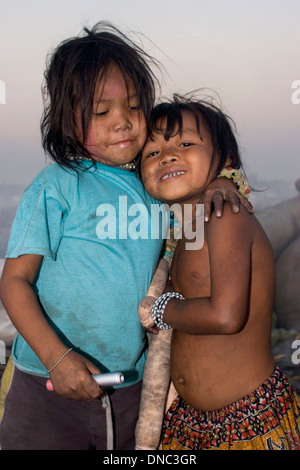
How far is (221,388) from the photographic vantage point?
1447mm

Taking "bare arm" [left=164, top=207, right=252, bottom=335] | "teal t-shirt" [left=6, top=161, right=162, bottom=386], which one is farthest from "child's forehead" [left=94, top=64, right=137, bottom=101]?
"bare arm" [left=164, top=207, right=252, bottom=335]

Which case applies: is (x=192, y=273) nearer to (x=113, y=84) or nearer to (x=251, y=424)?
(x=251, y=424)

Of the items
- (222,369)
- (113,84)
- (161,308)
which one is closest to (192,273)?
(161,308)

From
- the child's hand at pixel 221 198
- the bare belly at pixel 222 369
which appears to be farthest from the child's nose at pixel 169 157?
the bare belly at pixel 222 369

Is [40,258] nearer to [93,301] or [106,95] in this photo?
[93,301]

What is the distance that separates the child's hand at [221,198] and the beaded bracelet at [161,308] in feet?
0.79

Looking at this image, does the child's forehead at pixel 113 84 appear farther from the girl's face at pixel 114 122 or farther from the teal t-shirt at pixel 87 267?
the teal t-shirt at pixel 87 267

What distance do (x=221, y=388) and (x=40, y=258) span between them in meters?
0.60

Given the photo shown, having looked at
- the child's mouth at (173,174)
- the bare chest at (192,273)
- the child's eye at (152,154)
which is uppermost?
the child's eye at (152,154)

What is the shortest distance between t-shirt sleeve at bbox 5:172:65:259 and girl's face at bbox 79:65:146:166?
22 cm

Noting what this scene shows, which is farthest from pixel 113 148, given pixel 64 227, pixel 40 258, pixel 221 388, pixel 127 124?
pixel 221 388

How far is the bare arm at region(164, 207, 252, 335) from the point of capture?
1.33m

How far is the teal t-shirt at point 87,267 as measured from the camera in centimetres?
146

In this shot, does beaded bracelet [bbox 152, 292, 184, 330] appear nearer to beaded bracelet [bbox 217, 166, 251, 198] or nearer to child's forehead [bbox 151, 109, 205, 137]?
beaded bracelet [bbox 217, 166, 251, 198]
